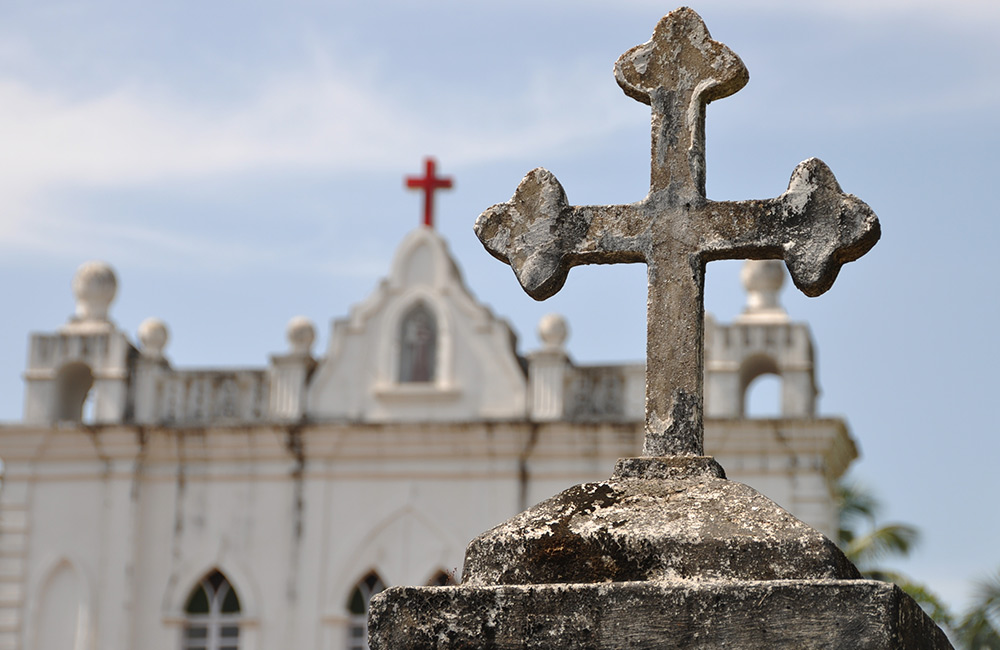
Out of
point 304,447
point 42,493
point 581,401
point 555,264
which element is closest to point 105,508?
point 42,493

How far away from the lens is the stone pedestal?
3.71 metres

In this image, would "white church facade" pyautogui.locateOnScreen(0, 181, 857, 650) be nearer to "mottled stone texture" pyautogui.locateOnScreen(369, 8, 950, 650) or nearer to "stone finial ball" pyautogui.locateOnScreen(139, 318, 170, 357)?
"stone finial ball" pyautogui.locateOnScreen(139, 318, 170, 357)

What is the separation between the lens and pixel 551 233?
15.2 ft

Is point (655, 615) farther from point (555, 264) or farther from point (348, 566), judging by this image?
point (348, 566)

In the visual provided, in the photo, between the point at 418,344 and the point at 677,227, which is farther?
the point at 418,344

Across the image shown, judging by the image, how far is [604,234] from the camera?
459cm

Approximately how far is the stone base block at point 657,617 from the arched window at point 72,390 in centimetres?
1704

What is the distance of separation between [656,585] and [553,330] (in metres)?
15.6

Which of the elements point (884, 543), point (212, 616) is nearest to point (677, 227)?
point (212, 616)

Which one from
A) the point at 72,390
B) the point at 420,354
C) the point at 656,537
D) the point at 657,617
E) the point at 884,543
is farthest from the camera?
the point at 884,543

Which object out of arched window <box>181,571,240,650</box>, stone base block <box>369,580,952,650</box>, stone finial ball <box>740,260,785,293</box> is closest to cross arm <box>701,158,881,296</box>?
stone base block <box>369,580,952,650</box>

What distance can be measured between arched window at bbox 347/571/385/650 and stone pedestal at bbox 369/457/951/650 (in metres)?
15.2

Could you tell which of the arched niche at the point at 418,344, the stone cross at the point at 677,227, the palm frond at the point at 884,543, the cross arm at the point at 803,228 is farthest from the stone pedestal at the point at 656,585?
the palm frond at the point at 884,543

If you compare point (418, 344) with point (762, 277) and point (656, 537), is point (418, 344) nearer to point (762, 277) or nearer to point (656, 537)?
point (762, 277)
